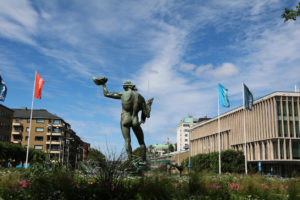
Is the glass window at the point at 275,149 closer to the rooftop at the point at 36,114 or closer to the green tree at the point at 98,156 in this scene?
the green tree at the point at 98,156

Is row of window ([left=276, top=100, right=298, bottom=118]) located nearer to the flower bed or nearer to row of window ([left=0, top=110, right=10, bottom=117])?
the flower bed

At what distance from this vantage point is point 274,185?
7582 millimetres

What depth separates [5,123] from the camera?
77000mm

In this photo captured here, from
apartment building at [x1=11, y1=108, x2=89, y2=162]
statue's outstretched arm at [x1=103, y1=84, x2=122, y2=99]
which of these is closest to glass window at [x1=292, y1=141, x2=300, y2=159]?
statue's outstretched arm at [x1=103, y1=84, x2=122, y2=99]

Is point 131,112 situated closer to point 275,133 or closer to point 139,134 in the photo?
point 139,134

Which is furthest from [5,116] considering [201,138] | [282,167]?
[282,167]

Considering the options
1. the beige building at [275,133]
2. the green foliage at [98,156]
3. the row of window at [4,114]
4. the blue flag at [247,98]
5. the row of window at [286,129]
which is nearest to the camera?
the green foliage at [98,156]

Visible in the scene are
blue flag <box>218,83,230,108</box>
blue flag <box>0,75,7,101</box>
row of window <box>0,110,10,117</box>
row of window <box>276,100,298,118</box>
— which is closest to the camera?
A: blue flag <box>0,75,7,101</box>

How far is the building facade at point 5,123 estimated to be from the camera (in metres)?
74.8

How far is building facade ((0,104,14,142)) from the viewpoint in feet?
245

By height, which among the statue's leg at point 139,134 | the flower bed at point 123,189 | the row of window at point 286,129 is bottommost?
the flower bed at point 123,189

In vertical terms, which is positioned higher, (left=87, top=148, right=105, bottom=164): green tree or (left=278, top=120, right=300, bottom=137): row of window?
(left=278, top=120, right=300, bottom=137): row of window


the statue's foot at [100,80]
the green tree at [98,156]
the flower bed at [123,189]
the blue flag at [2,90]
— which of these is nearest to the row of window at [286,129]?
the blue flag at [2,90]

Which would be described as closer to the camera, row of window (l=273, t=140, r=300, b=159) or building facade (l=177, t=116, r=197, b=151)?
row of window (l=273, t=140, r=300, b=159)
